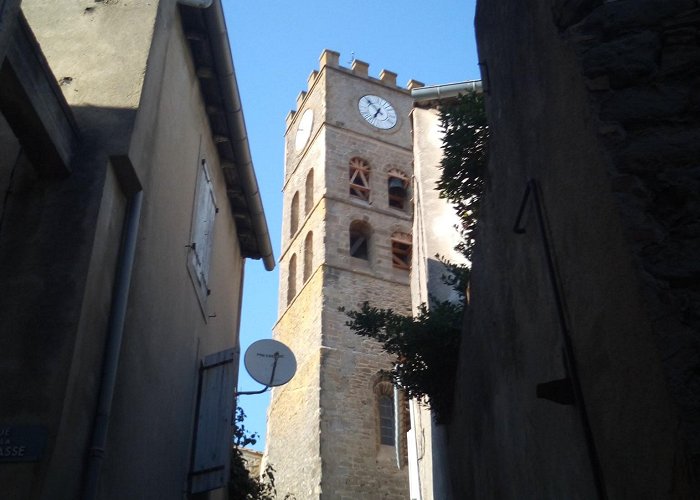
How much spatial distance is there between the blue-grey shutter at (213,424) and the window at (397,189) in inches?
963

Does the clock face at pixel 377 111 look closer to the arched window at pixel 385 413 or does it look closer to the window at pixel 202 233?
the arched window at pixel 385 413

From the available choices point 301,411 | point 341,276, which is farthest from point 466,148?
point 341,276

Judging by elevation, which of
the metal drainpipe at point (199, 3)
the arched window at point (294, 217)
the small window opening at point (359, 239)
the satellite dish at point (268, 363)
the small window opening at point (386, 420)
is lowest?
the satellite dish at point (268, 363)

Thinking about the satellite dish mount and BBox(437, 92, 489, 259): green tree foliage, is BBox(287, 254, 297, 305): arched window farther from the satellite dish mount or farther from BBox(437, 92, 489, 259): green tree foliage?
BBox(437, 92, 489, 259): green tree foliage

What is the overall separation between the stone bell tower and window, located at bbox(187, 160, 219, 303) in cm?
1024

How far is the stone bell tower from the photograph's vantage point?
22.7 meters

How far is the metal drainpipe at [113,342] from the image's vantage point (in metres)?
4.77

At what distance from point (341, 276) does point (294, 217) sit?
21.9 feet

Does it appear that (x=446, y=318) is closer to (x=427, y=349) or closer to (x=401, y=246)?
(x=427, y=349)

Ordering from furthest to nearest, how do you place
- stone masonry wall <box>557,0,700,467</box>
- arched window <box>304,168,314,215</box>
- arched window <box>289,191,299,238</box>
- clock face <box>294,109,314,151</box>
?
clock face <box>294,109,314,151</box> < arched window <box>289,191,299,238</box> < arched window <box>304,168,314,215</box> < stone masonry wall <box>557,0,700,467</box>

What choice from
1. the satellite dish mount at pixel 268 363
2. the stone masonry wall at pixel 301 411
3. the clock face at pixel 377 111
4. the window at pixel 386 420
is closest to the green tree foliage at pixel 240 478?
the satellite dish mount at pixel 268 363

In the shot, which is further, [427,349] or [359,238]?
[359,238]

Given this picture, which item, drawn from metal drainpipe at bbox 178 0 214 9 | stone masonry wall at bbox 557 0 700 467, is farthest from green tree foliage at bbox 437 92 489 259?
stone masonry wall at bbox 557 0 700 467

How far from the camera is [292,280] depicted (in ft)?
100
